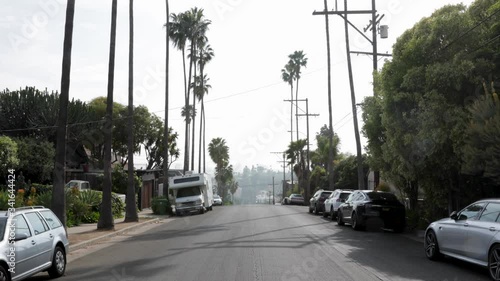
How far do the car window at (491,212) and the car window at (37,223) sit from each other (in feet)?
28.5

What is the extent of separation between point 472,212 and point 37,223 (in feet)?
29.1

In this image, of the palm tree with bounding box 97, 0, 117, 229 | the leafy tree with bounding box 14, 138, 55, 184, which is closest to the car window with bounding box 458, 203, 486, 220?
the palm tree with bounding box 97, 0, 117, 229

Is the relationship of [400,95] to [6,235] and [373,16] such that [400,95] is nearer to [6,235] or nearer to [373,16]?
[373,16]

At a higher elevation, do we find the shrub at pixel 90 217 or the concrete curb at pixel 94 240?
the shrub at pixel 90 217

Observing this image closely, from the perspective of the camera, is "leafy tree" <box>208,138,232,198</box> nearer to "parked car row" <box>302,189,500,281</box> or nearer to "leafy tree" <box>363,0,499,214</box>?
"leafy tree" <box>363,0,499,214</box>

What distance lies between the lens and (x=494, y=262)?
9656 mm

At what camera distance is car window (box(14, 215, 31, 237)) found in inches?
368

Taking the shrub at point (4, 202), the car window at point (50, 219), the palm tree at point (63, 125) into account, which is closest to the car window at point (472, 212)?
the car window at point (50, 219)

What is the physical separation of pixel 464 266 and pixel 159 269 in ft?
21.6

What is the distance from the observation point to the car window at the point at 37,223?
32.7ft

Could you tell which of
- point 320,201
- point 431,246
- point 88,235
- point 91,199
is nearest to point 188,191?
point 320,201

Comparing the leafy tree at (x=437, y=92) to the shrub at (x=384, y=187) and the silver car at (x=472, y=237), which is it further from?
the shrub at (x=384, y=187)

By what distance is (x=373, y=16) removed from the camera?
28.6 meters

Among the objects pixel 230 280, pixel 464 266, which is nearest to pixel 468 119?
pixel 464 266
